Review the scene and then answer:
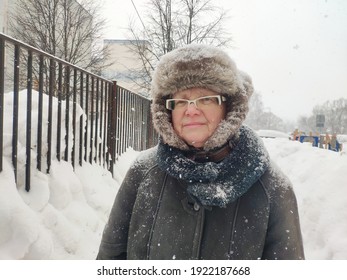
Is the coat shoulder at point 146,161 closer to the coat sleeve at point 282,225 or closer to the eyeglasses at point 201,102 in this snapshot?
the eyeglasses at point 201,102

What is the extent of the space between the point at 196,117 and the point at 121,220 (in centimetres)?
52

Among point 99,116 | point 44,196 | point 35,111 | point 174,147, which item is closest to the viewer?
point 174,147

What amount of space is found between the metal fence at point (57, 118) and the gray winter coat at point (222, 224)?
132 centimetres

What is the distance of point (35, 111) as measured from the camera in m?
2.56

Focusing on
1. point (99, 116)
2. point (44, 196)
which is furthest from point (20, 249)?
point (99, 116)

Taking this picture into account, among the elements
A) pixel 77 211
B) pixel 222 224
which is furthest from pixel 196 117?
pixel 77 211

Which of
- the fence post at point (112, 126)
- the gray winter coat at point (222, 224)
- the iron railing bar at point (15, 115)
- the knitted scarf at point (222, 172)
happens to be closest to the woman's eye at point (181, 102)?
the knitted scarf at point (222, 172)

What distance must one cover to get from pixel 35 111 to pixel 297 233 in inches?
89.0

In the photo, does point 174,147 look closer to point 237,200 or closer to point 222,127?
point 222,127

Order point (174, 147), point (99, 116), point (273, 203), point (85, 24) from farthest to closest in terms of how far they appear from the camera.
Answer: point (85, 24) → point (99, 116) → point (174, 147) → point (273, 203)

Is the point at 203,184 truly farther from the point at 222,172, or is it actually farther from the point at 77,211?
the point at 77,211

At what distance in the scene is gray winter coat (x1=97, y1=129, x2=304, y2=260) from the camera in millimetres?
1060

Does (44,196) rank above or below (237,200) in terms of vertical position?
below

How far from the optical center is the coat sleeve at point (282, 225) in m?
1.06
